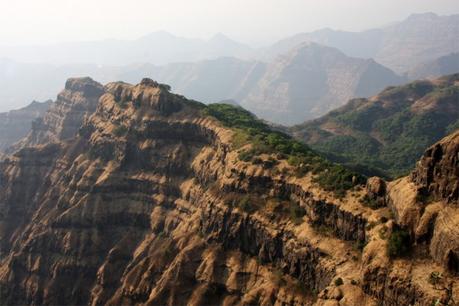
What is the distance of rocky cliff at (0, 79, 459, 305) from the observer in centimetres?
7994

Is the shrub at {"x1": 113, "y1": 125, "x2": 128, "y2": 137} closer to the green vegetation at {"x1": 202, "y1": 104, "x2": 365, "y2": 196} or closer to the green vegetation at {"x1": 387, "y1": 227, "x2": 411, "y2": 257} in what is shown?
the green vegetation at {"x1": 202, "y1": 104, "x2": 365, "y2": 196}

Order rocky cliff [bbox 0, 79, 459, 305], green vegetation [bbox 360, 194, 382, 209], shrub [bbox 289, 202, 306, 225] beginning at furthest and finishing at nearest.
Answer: shrub [bbox 289, 202, 306, 225]
green vegetation [bbox 360, 194, 382, 209]
rocky cliff [bbox 0, 79, 459, 305]

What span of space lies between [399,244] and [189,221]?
56.9 meters

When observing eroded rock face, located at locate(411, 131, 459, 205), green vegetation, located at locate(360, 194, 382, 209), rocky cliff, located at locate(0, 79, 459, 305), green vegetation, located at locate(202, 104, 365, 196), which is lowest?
rocky cliff, located at locate(0, 79, 459, 305)

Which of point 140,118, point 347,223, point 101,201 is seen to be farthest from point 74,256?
point 347,223

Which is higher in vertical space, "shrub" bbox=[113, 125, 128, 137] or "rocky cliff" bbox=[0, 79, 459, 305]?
"shrub" bbox=[113, 125, 128, 137]

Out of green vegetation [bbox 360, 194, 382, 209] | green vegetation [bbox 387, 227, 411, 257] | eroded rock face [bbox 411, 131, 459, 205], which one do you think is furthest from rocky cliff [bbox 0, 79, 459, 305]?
eroded rock face [bbox 411, 131, 459, 205]

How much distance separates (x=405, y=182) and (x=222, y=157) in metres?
51.2

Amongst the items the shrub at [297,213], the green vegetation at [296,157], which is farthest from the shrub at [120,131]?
the shrub at [297,213]

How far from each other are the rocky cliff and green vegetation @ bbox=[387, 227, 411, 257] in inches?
36.8

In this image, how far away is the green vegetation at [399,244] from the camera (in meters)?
69.6

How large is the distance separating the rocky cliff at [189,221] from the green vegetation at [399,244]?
0.93m

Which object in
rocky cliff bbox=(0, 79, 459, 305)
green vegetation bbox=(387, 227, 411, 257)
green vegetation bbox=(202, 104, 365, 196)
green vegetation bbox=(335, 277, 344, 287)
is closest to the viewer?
green vegetation bbox=(387, 227, 411, 257)

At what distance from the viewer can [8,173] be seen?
176125 millimetres
